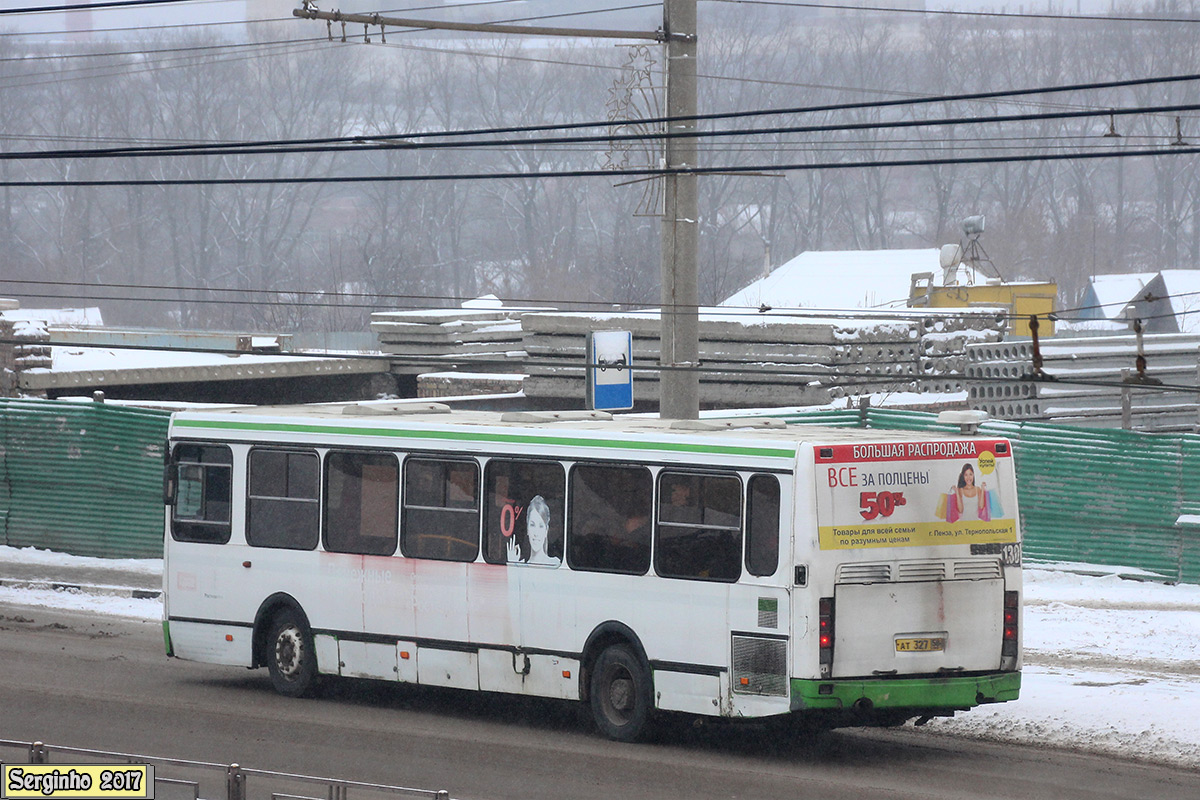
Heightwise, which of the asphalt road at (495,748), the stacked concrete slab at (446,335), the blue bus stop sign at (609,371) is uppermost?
the stacked concrete slab at (446,335)

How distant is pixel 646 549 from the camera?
12734mm

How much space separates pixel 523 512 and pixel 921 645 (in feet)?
11.4

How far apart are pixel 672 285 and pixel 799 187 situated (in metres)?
95.3

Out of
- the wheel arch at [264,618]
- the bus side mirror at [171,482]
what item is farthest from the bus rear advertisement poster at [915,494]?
the bus side mirror at [171,482]

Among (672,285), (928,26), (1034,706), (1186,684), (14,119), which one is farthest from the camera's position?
(928,26)

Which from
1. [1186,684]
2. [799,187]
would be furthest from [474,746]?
[799,187]

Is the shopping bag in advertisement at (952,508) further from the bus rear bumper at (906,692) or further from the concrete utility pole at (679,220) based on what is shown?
the concrete utility pole at (679,220)

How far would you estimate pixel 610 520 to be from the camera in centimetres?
1297

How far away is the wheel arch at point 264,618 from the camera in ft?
49.3

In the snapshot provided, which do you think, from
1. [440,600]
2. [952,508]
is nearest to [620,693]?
[440,600]

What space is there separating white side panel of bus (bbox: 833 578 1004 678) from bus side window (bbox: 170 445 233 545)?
647 cm

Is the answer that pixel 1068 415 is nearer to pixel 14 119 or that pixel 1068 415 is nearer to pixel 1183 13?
pixel 14 119

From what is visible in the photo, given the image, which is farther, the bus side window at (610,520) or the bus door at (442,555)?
the bus door at (442,555)

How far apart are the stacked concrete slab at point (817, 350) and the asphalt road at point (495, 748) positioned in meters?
11.8
